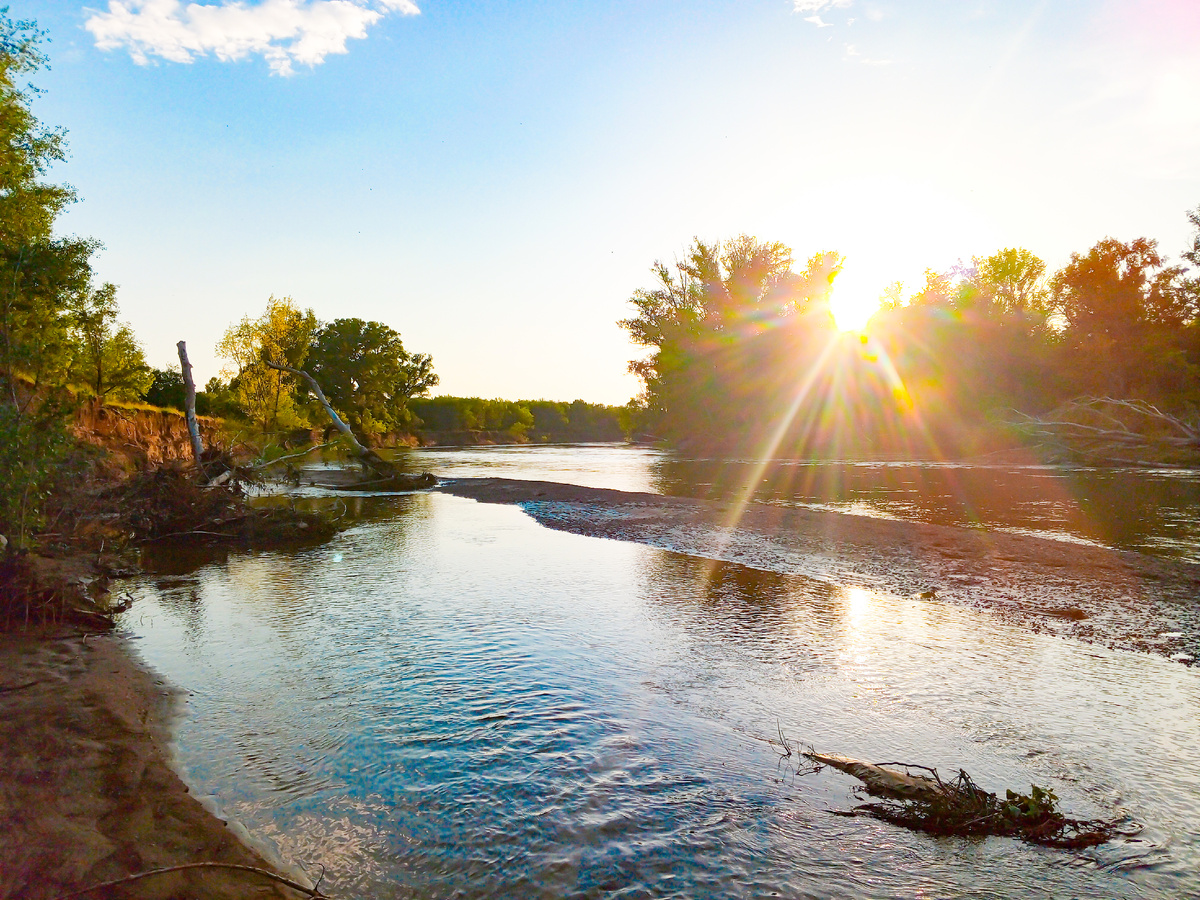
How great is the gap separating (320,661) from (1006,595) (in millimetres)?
8515

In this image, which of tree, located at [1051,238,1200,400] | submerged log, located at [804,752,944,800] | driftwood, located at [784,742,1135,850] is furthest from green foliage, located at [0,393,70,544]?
tree, located at [1051,238,1200,400]

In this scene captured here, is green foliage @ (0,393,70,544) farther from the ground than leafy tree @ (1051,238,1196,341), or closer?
closer

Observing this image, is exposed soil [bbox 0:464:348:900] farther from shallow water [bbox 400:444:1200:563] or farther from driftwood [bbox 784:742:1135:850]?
shallow water [bbox 400:444:1200:563]

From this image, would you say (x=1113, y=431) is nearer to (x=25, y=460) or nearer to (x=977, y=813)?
(x=977, y=813)

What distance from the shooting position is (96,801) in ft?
12.8

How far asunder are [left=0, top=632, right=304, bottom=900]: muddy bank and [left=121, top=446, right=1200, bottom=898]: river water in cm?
31

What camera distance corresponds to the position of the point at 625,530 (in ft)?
52.8

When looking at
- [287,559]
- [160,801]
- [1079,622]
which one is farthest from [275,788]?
[287,559]

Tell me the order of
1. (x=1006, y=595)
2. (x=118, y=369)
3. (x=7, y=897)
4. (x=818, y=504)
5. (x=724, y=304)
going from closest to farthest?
(x=7, y=897) → (x=1006, y=595) → (x=818, y=504) → (x=118, y=369) → (x=724, y=304)

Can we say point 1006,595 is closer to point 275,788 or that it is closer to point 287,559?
point 275,788

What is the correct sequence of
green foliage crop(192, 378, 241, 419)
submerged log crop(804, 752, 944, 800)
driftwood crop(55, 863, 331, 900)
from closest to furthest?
driftwood crop(55, 863, 331, 900), submerged log crop(804, 752, 944, 800), green foliage crop(192, 378, 241, 419)

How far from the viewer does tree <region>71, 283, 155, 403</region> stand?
98.5ft

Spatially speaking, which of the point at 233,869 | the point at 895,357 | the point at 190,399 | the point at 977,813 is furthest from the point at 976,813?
the point at 895,357

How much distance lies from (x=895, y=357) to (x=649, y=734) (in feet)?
175
